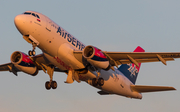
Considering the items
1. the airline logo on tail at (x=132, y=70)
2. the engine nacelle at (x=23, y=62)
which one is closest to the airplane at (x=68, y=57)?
the engine nacelle at (x=23, y=62)

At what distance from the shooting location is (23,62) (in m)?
31.3

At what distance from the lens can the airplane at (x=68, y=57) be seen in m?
26.2

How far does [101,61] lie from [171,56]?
22.3ft

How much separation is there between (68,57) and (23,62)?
6210mm

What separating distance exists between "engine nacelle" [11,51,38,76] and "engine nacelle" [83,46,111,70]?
25.2ft

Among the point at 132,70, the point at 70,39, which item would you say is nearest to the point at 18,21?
the point at 70,39

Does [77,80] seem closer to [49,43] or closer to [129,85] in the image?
[49,43]

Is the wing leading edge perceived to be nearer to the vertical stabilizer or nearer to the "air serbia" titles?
the "air serbia" titles

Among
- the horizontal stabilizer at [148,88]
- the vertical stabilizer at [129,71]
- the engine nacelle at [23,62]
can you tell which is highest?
the vertical stabilizer at [129,71]

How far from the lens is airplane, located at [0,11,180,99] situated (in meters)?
26.2

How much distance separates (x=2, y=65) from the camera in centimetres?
3562

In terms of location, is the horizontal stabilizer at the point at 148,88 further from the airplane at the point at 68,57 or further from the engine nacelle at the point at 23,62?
the engine nacelle at the point at 23,62

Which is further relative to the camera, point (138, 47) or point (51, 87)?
point (138, 47)

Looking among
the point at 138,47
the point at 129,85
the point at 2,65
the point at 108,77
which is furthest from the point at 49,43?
the point at 138,47
